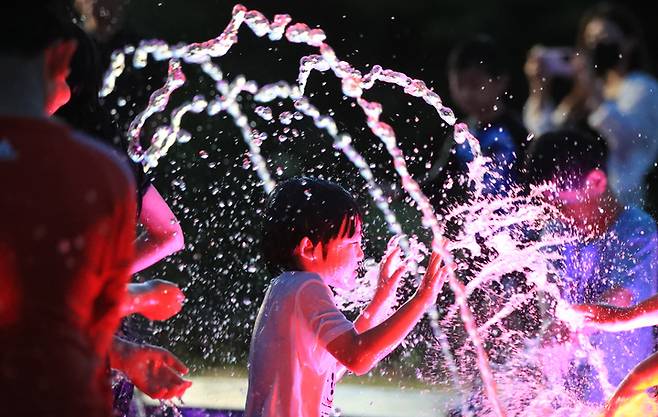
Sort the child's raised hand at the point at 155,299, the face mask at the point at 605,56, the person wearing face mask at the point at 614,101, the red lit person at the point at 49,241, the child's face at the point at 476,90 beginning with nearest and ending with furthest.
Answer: the red lit person at the point at 49,241
the child's raised hand at the point at 155,299
the child's face at the point at 476,90
the person wearing face mask at the point at 614,101
the face mask at the point at 605,56

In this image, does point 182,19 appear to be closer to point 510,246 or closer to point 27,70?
point 510,246

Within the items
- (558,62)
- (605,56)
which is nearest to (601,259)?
(605,56)

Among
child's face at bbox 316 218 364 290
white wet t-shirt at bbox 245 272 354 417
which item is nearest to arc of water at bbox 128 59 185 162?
child's face at bbox 316 218 364 290

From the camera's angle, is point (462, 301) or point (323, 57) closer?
point (462, 301)

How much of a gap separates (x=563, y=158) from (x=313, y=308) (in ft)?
4.97

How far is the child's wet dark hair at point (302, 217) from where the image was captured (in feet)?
9.46

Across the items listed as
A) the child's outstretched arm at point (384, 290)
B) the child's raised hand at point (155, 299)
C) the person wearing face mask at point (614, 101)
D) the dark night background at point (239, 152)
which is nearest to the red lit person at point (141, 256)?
the child's raised hand at point (155, 299)

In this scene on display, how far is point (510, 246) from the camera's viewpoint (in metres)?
3.82

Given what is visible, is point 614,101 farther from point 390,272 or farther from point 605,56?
point 390,272

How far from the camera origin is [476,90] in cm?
508

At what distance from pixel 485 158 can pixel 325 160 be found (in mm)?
1485

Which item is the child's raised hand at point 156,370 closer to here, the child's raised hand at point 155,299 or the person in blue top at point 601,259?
the child's raised hand at point 155,299

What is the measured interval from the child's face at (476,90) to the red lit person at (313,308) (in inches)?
83.0

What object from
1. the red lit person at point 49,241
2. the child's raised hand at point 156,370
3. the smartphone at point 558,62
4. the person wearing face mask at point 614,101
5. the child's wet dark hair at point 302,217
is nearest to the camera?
the red lit person at point 49,241
